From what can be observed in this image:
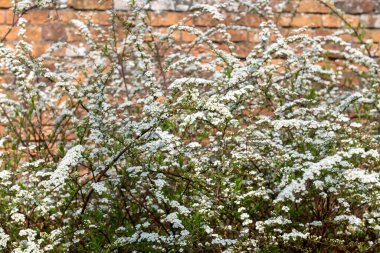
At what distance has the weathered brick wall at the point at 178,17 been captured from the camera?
5.65 m

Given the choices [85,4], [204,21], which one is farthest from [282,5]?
[85,4]

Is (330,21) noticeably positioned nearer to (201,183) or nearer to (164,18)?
(164,18)

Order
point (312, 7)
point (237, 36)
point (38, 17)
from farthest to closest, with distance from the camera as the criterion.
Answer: point (312, 7)
point (237, 36)
point (38, 17)

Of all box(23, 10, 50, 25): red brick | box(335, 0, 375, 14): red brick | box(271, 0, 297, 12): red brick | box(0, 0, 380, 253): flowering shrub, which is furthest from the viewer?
box(335, 0, 375, 14): red brick

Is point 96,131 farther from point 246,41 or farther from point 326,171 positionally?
point 246,41

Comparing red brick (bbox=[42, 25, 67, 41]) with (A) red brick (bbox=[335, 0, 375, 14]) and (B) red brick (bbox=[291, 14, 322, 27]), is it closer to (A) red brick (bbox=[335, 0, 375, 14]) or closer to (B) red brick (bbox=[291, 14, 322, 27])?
(B) red brick (bbox=[291, 14, 322, 27])

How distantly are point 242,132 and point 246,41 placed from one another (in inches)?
89.6

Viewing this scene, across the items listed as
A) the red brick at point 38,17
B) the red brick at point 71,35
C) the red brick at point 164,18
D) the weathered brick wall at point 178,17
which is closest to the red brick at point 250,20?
the weathered brick wall at point 178,17

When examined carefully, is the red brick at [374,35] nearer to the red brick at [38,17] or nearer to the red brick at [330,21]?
the red brick at [330,21]

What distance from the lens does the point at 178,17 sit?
577 centimetres

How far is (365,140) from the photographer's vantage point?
11.3 feet

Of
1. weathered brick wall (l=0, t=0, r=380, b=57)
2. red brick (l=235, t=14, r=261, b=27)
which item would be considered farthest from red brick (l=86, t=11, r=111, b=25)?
red brick (l=235, t=14, r=261, b=27)

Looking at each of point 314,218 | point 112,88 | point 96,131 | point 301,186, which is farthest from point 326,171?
point 112,88

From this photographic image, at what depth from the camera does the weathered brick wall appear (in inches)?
222
